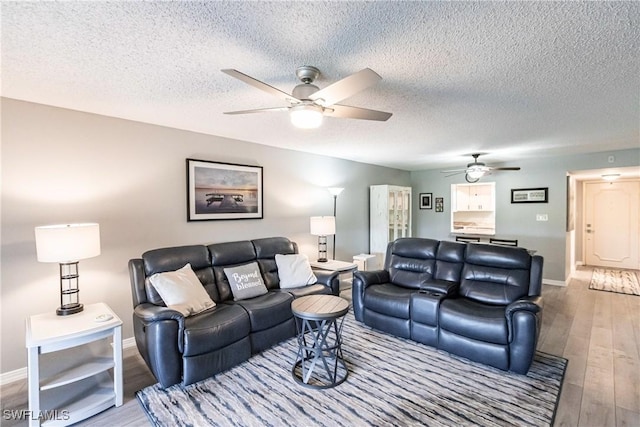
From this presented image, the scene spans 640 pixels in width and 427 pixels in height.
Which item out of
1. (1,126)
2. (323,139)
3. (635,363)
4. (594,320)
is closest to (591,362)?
(635,363)

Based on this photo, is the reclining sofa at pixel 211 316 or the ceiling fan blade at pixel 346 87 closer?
the ceiling fan blade at pixel 346 87

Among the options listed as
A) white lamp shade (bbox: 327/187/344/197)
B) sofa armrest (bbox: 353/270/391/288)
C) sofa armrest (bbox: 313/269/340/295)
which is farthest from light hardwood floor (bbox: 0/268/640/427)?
white lamp shade (bbox: 327/187/344/197)

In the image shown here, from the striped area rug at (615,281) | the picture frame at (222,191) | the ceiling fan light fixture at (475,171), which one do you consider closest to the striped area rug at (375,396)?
the picture frame at (222,191)

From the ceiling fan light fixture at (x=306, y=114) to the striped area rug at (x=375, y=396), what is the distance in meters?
2.06

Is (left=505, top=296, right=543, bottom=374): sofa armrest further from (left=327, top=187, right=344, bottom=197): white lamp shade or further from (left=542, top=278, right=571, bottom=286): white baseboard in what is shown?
(left=542, top=278, right=571, bottom=286): white baseboard

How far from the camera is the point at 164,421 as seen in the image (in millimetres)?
2051

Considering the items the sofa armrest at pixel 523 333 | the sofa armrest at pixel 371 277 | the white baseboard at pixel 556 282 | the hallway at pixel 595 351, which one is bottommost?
the hallway at pixel 595 351

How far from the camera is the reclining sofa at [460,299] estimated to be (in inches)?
103

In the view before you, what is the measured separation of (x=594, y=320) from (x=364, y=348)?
10.6 feet

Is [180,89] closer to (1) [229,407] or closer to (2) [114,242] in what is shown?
(2) [114,242]

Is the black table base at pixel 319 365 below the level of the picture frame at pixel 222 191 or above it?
below

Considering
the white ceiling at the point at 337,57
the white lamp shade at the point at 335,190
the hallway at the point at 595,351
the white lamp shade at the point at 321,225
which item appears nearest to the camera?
the white ceiling at the point at 337,57

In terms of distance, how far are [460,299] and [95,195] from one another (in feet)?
12.9

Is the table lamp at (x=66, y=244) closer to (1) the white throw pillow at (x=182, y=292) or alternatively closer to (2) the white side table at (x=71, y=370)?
(2) the white side table at (x=71, y=370)
